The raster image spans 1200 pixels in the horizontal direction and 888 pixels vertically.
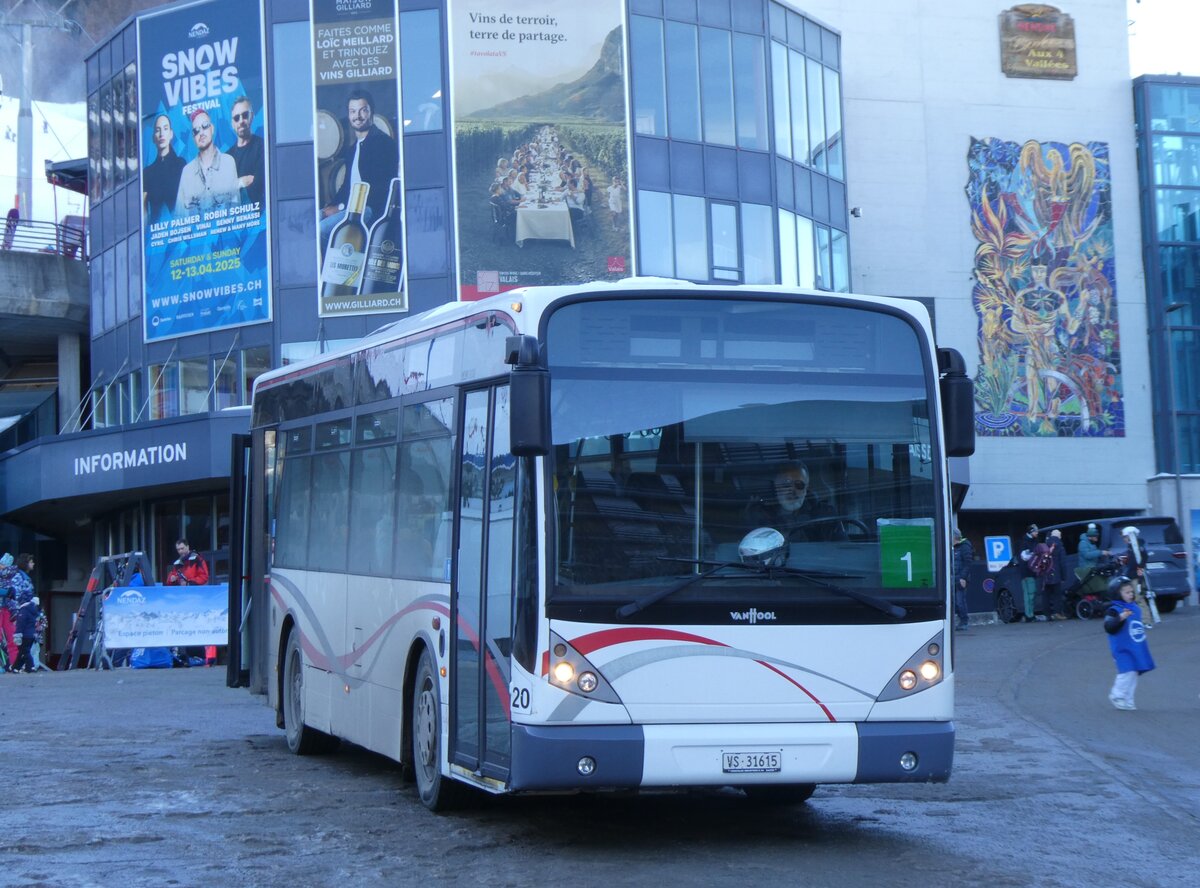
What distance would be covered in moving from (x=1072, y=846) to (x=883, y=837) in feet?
3.13

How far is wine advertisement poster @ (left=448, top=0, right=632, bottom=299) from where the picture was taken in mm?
35375

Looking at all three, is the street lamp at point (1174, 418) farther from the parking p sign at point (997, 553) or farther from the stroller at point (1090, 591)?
the stroller at point (1090, 591)

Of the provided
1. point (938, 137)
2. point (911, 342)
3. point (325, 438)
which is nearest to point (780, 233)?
point (938, 137)

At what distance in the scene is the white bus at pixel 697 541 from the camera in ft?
26.9

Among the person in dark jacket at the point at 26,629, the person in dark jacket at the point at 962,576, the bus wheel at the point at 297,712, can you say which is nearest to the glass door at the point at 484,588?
the bus wheel at the point at 297,712

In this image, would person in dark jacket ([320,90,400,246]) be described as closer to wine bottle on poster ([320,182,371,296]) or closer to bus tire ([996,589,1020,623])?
wine bottle on poster ([320,182,371,296])

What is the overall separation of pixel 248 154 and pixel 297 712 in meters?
25.8

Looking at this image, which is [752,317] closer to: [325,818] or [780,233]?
[325,818]

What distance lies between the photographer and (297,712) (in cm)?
1316

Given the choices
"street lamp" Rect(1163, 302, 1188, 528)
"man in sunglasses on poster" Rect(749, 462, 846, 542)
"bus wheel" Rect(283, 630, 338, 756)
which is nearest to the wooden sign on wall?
"street lamp" Rect(1163, 302, 1188, 528)

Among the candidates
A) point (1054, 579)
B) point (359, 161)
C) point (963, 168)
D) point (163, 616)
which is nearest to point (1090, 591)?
point (1054, 579)

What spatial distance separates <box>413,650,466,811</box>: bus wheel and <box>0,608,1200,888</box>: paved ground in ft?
0.48

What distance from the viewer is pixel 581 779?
8086 mm

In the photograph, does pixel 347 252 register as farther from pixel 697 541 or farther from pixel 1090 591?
pixel 697 541
